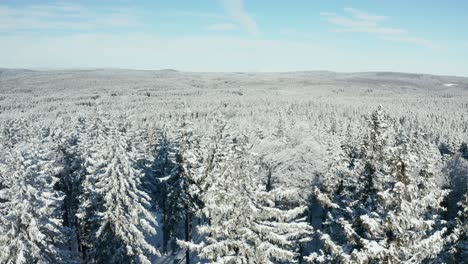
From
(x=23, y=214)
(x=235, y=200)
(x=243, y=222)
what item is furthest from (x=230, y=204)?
(x=23, y=214)

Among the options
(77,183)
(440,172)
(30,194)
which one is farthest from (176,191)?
(440,172)

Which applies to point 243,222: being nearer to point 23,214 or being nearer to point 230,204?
point 230,204

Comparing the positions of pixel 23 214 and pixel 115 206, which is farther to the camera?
pixel 115 206

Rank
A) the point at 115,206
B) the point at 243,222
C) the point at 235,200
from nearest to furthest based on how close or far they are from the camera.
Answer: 1. the point at 235,200
2. the point at 243,222
3. the point at 115,206

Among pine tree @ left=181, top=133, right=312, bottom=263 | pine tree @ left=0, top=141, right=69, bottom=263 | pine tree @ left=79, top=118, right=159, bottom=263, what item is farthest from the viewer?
pine tree @ left=79, top=118, right=159, bottom=263

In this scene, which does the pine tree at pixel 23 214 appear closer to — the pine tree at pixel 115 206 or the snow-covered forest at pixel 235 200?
the snow-covered forest at pixel 235 200

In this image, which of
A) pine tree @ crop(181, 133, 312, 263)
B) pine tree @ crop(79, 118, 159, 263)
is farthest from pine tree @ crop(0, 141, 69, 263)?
pine tree @ crop(181, 133, 312, 263)

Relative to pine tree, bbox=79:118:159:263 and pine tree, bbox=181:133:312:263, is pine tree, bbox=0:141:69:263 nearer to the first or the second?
pine tree, bbox=79:118:159:263

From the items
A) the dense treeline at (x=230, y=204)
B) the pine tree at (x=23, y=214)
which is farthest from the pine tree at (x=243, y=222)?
the pine tree at (x=23, y=214)

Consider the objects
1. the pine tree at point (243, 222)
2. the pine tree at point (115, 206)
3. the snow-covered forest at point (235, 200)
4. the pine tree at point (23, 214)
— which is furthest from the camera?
the pine tree at point (115, 206)

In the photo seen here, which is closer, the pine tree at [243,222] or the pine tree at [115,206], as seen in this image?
the pine tree at [243,222]

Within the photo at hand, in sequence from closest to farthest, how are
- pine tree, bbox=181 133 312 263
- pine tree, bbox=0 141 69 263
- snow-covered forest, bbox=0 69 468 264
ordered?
pine tree, bbox=181 133 312 263 → snow-covered forest, bbox=0 69 468 264 → pine tree, bbox=0 141 69 263

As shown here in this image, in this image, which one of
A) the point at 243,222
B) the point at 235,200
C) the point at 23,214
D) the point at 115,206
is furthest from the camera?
the point at 115,206

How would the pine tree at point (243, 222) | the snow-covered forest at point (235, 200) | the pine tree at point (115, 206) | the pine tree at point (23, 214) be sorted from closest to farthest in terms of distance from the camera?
the pine tree at point (243, 222) < the snow-covered forest at point (235, 200) < the pine tree at point (23, 214) < the pine tree at point (115, 206)
